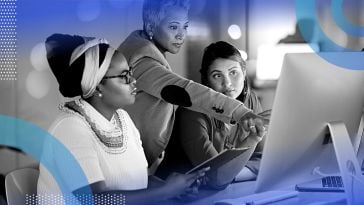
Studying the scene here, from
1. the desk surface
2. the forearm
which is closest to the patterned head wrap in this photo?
the forearm

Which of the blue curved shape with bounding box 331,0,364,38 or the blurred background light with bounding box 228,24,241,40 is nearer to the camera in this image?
the blurred background light with bounding box 228,24,241,40

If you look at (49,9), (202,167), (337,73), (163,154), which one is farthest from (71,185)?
(337,73)

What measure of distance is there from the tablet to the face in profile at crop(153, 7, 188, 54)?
426 mm

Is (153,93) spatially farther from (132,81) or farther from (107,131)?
(107,131)

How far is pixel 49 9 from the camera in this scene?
1887 mm

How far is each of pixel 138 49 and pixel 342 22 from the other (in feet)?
2.78

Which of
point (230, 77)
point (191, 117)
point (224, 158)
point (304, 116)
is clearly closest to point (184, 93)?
point (191, 117)

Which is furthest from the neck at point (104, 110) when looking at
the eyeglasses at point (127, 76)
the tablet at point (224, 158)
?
the tablet at point (224, 158)

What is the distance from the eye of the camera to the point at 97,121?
1.94 m

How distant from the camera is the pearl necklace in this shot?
1.92 m

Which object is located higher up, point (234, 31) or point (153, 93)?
point (234, 31)

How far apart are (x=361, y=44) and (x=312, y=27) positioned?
0.72 feet

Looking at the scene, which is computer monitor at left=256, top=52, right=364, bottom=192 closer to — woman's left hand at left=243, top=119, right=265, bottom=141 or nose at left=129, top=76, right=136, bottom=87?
woman's left hand at left=243, top=119, right=265, bottom=141

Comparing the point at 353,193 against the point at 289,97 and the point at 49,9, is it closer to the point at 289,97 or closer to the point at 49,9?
the point at 289,97
